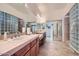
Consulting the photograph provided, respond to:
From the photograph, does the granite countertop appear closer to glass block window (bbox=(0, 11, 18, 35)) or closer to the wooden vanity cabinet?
the wooden vanity cabinet

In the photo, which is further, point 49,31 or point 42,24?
point 49,31

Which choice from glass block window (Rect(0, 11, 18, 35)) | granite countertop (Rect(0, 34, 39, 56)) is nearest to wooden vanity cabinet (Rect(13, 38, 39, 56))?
granite countertop (Rect(0, 34, 39, 56))

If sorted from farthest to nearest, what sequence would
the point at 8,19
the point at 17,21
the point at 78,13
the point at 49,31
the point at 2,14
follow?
the point at 78,13 → the point at 49,31 → the point at 17,21 → the point at 8,19 → the point at 2,14

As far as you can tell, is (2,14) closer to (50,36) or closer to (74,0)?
(74,0)

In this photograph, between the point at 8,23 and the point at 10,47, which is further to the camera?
the point at 8,23

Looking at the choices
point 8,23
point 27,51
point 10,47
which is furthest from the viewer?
point 8,23

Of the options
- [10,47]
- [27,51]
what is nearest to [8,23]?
[27,51]

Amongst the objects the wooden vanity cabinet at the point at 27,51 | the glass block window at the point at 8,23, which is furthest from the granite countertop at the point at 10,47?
the glass block window at the point at 8,23

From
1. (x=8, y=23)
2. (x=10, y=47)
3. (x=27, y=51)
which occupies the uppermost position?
(x=8, y=23)

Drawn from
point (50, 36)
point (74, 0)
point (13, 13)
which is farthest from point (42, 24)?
point (74, 0)

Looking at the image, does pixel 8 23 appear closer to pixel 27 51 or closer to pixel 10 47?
pixel 27 51

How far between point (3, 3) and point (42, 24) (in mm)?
1343

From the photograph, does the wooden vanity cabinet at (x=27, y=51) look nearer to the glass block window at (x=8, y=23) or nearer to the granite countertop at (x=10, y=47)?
the granite countertop at (x=10, y=47)

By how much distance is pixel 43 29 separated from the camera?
3.67 metres
